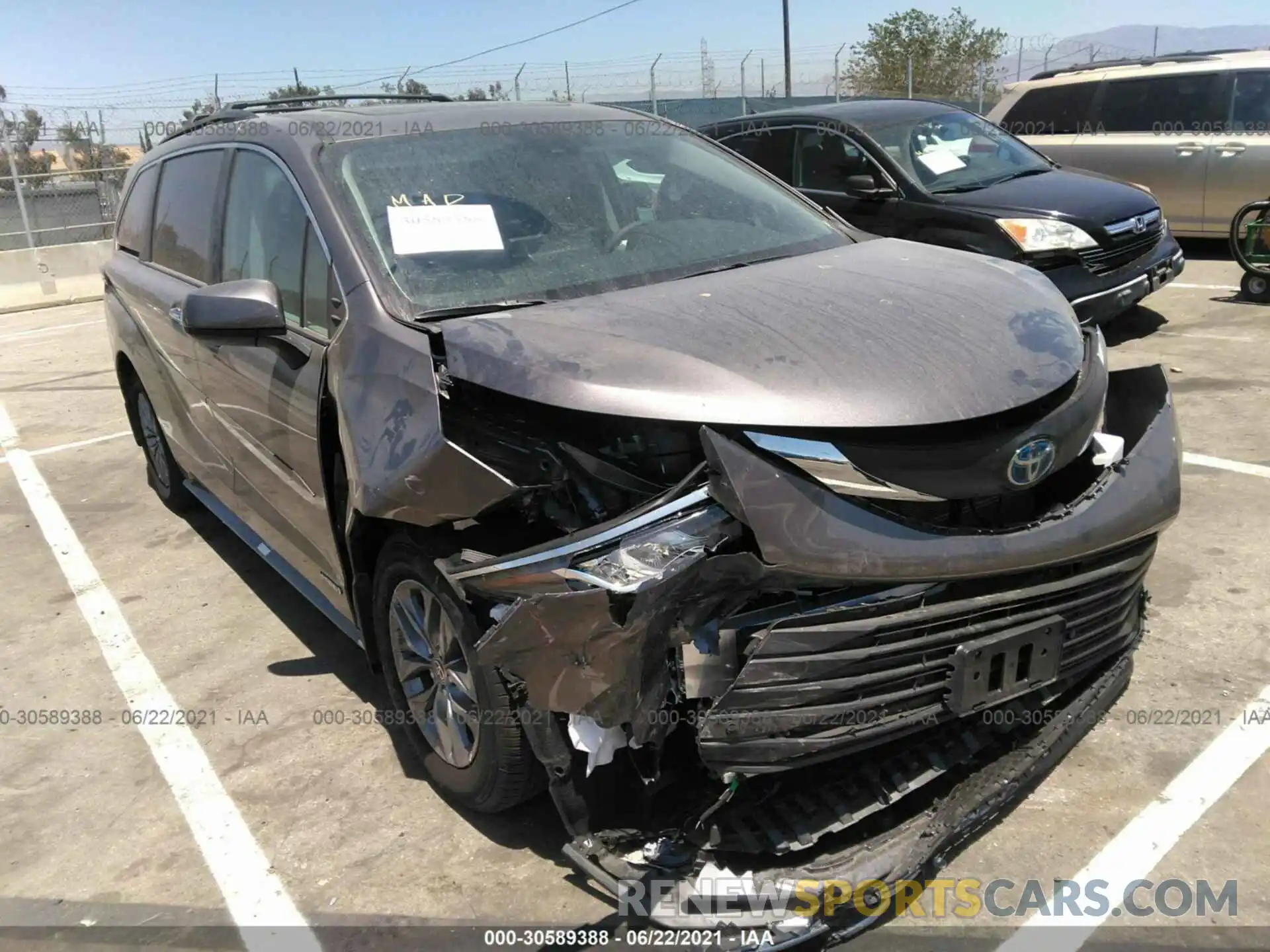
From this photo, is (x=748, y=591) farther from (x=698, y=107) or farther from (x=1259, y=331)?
(x=698, y=107)

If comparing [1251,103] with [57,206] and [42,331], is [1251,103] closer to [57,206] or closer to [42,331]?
[42,331]

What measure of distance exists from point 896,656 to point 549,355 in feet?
3.37

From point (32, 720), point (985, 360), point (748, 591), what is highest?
point (985, 360)

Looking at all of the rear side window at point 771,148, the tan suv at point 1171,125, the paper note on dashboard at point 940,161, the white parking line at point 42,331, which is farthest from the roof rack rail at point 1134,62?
the white parking line at point 42,331

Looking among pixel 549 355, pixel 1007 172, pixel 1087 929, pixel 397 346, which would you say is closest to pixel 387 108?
pixel 397 346

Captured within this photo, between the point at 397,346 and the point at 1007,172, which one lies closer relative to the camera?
the point at 397,346

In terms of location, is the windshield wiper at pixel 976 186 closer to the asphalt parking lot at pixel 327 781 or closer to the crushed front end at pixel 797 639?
the asphalt parking lot at pixel 327 781

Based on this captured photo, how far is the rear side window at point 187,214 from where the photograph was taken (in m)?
4.09

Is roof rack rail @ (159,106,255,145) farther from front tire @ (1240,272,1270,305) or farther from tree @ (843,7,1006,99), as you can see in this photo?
tree @ (843,7,1006,99)

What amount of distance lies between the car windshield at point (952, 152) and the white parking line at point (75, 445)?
586 cm

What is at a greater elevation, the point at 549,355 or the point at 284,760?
the point at 549,355

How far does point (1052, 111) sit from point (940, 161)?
4113 millimetres

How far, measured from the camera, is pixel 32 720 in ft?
12.2

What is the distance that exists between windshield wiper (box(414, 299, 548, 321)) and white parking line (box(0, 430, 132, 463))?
535 cm
